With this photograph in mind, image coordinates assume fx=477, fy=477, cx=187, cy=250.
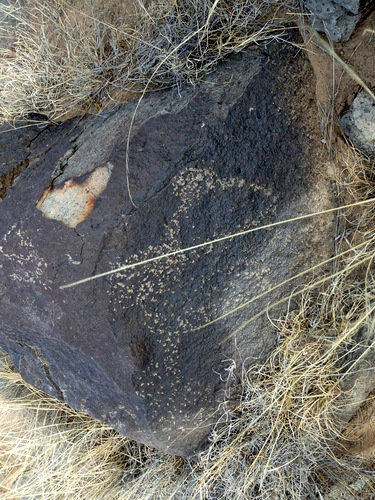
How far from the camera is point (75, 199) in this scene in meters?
1.81

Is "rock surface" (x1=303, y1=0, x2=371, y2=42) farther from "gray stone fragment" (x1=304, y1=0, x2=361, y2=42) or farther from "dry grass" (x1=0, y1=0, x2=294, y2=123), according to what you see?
"dry grass" (x1=0, y1=0, x2=294, y2=123)

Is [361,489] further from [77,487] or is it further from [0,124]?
[0,124]

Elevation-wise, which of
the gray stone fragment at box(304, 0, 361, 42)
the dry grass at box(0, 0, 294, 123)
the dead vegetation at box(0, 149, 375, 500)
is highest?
the dry grass at box(0, 0, 294, 123)

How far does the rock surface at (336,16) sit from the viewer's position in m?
1.63

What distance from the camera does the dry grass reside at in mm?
1888

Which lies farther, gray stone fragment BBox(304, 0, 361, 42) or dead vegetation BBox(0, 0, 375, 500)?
dead vegetation BBox(0, 0, 375, 500)

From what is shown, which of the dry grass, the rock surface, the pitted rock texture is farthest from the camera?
the dry grass

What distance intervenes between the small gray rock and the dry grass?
1.35 ft

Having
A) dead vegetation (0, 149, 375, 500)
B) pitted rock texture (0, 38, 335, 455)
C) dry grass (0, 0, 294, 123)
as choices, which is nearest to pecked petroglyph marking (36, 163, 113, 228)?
pitted rock texture (0, 38, 335, 455)

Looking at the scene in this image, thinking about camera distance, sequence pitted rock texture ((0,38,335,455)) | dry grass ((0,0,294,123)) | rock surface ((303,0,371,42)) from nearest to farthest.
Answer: rock surface ((303,0,371,42)), pitted rock texture ((0,38,335,455)), dry grass ((0,0,294,123))

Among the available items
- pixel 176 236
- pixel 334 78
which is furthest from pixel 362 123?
pixel 176 236

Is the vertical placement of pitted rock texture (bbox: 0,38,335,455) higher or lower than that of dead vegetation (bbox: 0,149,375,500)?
higher

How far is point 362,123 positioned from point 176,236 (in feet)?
2.75

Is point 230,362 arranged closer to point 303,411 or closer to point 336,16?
point 303,411
